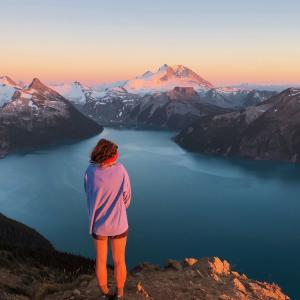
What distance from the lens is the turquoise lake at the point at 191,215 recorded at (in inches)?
3425

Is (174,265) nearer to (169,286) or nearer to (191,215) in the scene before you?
(169,286)

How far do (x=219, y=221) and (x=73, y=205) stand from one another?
47008mm

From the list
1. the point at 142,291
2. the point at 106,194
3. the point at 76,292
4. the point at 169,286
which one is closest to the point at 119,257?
the point at 106,194

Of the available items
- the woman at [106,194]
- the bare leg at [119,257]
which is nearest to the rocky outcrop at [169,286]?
the bare leg at [119,257]

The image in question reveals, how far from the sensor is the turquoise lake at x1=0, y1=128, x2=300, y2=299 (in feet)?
285

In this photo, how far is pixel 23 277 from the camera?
24703 mm

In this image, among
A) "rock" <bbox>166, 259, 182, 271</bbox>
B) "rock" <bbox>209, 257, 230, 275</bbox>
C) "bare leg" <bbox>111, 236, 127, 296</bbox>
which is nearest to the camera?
"bare leg" <bbox>111, 236, 127, 296</bbox>

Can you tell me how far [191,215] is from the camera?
116438 mm

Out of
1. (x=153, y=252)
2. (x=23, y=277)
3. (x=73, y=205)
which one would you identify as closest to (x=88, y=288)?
(x=23, y=277)

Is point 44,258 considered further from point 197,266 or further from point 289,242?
point 289,242

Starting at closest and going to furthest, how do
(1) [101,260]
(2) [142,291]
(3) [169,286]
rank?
(1) [101,260] < (2) [142,291] < (3) [169,286]

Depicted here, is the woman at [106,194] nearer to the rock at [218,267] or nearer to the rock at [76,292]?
the rock at [76,292]

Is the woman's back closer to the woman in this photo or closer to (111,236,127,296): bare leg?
the woman

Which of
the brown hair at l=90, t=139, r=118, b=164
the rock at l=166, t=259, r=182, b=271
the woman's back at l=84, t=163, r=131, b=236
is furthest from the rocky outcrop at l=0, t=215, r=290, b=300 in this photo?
the brown hair at l=90, t=139, r=118, b=164
